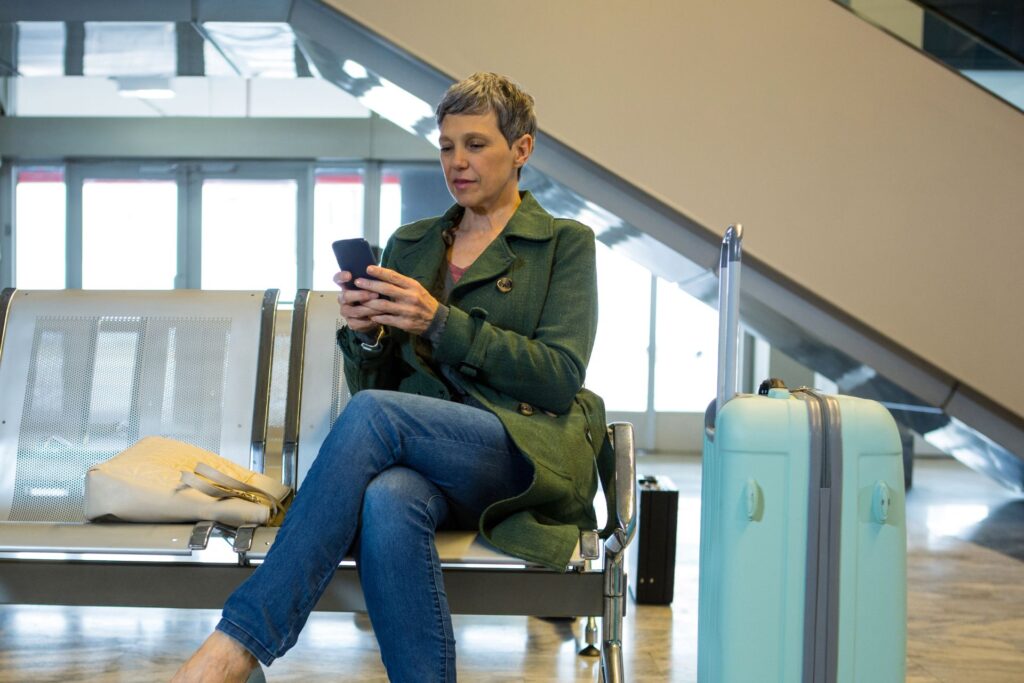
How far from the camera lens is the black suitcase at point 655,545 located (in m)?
3.63

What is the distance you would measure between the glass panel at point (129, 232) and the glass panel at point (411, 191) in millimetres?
2097

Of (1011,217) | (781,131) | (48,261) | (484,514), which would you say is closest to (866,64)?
(781,131)

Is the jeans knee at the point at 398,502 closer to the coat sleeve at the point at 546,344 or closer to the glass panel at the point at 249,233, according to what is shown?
the coat sleeve at the point at 546,344

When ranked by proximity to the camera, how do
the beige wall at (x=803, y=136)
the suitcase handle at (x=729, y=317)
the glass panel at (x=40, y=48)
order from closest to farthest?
the suitcase handle at (x=729, y=317)
the beige wall at (x=803, y=136)
the glass panel at (x=40, y=48)

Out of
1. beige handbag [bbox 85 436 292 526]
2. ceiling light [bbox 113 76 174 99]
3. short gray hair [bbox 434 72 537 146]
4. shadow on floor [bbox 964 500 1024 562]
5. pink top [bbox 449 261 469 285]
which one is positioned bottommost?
shadow on floor [bbox 964 500 1024 562]

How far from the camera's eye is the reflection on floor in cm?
288

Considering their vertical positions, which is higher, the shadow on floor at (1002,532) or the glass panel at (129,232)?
the glass panel at (129,232)

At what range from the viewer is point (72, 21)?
193 inches

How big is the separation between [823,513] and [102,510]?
56.2 inches

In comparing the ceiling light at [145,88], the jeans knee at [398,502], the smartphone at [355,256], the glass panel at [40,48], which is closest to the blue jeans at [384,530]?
the jeans knee at [398,502]

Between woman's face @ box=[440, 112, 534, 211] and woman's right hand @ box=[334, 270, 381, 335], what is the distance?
346 millimetres

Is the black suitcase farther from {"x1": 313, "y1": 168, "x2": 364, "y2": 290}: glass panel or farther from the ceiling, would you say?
{"x1": 313, "y1": 168, "x2": 364, "y2": 290}: glass panel

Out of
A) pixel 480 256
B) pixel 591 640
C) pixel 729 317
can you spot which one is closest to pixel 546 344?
pixel 480 256

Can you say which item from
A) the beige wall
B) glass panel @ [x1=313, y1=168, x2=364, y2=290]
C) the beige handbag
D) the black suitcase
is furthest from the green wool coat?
glass panel @ [x1=313, y1=168, x2=364, y2=290]
